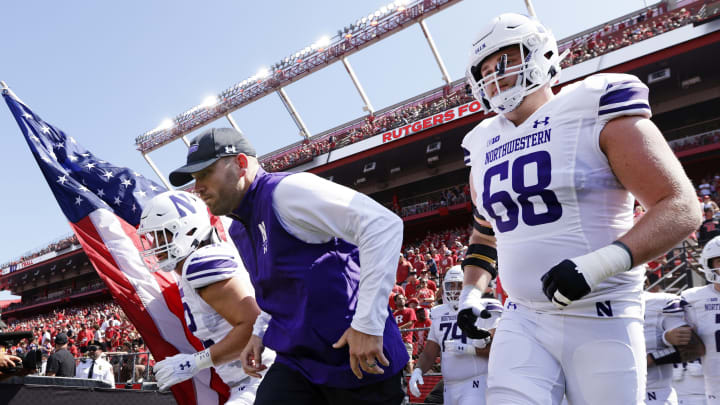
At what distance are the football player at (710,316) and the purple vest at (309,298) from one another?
11.2 feet

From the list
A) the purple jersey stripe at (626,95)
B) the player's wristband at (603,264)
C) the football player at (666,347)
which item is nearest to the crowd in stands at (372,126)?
the football player at (666,347)

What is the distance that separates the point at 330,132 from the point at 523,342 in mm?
29434

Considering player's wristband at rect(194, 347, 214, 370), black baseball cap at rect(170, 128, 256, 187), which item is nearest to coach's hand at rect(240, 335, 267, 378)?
player's wristband at rect(194, 347, 214, 370)

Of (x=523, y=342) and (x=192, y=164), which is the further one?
(x=192, y=164)

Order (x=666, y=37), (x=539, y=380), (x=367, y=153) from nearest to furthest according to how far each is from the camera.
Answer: (x=539, y=380) → (x=666, y=37) → (x=367, y=153)

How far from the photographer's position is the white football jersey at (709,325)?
167 inches

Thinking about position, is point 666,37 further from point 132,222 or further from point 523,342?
point 523,342

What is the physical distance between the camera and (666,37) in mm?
16688

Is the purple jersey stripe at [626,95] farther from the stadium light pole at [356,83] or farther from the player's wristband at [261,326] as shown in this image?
the stadium light pole at [356,83]

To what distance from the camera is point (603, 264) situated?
155 centimetres

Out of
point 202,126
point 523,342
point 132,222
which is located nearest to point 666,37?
point 132,222

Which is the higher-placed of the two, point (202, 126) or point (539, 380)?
point (539, 380)

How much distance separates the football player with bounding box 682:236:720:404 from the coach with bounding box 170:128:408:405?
3.43 meters

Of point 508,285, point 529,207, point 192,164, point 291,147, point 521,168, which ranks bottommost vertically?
point 291,147
